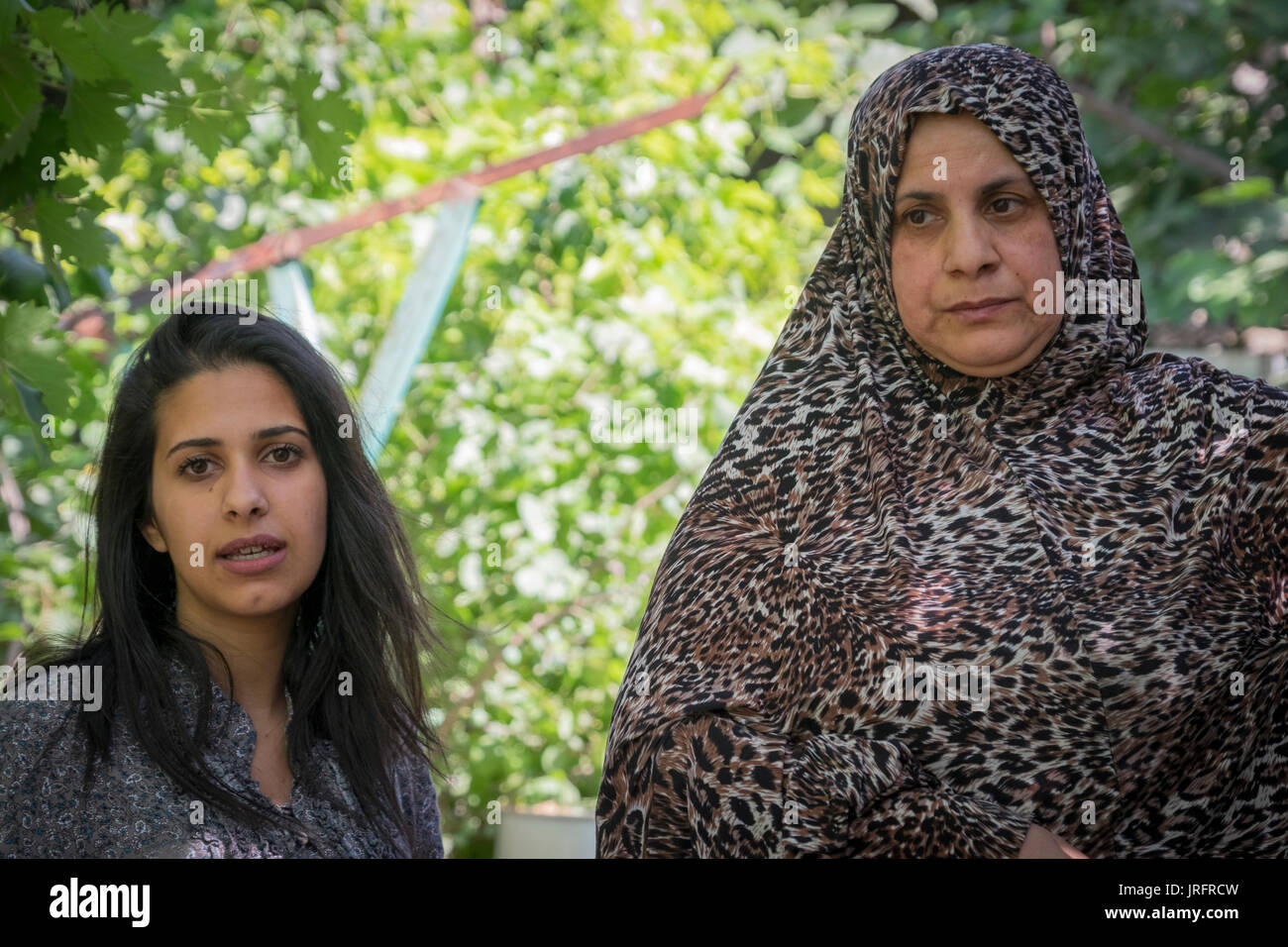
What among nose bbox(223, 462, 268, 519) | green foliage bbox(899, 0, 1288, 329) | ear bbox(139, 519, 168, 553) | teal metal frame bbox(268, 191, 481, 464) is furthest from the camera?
green foliage bbox(899, 0, 1288, 329)

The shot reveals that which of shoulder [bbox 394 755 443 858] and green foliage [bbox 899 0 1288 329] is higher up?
green foliage [bbox 899 0 1288 329]

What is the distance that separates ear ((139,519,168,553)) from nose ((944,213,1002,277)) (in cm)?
93

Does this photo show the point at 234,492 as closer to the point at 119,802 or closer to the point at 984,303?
the point at 119,802

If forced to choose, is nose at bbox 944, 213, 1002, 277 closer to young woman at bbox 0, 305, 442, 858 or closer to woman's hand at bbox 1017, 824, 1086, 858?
woman's hand at bbox 1017, 824, 1086, 858

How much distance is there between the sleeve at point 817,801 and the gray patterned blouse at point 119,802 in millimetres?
399

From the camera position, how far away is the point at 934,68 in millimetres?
1627

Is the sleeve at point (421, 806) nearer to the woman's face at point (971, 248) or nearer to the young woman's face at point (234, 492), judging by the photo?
the young woman's face at point (234, 492)

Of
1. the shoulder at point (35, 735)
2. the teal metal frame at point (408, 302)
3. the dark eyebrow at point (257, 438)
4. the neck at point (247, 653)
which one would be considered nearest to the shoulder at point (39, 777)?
the shoulder at point (35, 735)

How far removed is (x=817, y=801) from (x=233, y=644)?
68 cm

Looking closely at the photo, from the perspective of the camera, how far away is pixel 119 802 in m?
1.38

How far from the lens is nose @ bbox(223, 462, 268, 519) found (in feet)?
4.84

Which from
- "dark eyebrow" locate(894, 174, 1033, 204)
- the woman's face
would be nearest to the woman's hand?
the woman's face

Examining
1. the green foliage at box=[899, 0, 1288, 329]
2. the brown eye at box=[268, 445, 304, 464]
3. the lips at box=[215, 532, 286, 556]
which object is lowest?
the lips at box=[215, 532, 286, 556]
